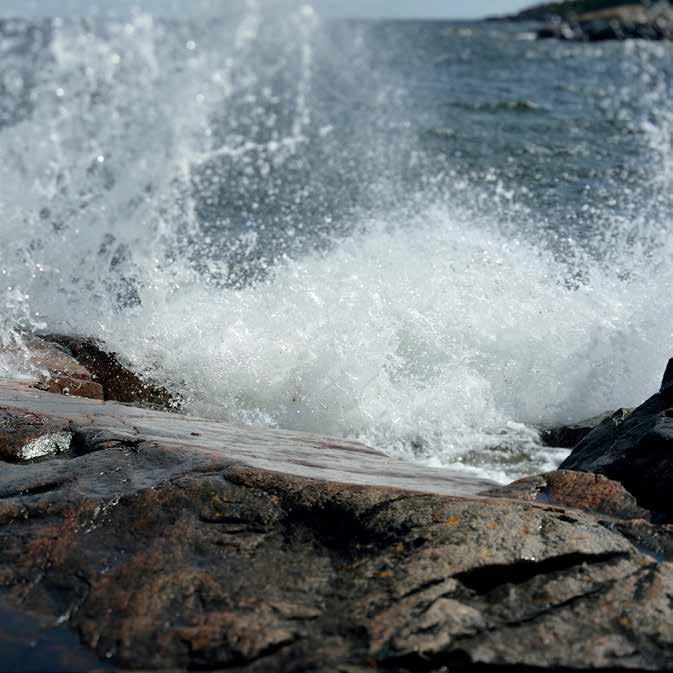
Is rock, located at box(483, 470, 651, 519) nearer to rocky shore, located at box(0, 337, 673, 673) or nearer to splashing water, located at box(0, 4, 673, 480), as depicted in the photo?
rocky shore, located at box(0, 337, 673, 673)

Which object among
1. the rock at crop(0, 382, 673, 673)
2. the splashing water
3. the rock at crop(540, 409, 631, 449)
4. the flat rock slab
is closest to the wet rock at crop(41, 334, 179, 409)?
the splashing water

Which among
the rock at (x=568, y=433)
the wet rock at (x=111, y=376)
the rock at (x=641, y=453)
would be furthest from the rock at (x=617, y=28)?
the rock at (x=641, y=453)

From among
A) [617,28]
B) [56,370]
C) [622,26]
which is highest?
[622,26]

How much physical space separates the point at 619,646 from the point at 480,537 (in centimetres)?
63

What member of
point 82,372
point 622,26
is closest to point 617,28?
point 622,26

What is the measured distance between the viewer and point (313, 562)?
303cm

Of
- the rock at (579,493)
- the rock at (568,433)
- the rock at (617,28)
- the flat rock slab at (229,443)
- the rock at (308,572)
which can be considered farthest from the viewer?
the rock at (617,28)

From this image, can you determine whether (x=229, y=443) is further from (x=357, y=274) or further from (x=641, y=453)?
(x=357, y=274)

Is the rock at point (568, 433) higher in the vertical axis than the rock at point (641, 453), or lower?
lower

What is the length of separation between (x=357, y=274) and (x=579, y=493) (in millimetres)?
4265

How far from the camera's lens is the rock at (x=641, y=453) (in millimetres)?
3760

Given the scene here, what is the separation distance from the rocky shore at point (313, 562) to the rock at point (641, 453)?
12 mm

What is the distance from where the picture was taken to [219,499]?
336cm

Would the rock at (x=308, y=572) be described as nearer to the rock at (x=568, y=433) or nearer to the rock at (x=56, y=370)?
the rock at (x=56, y=370)
